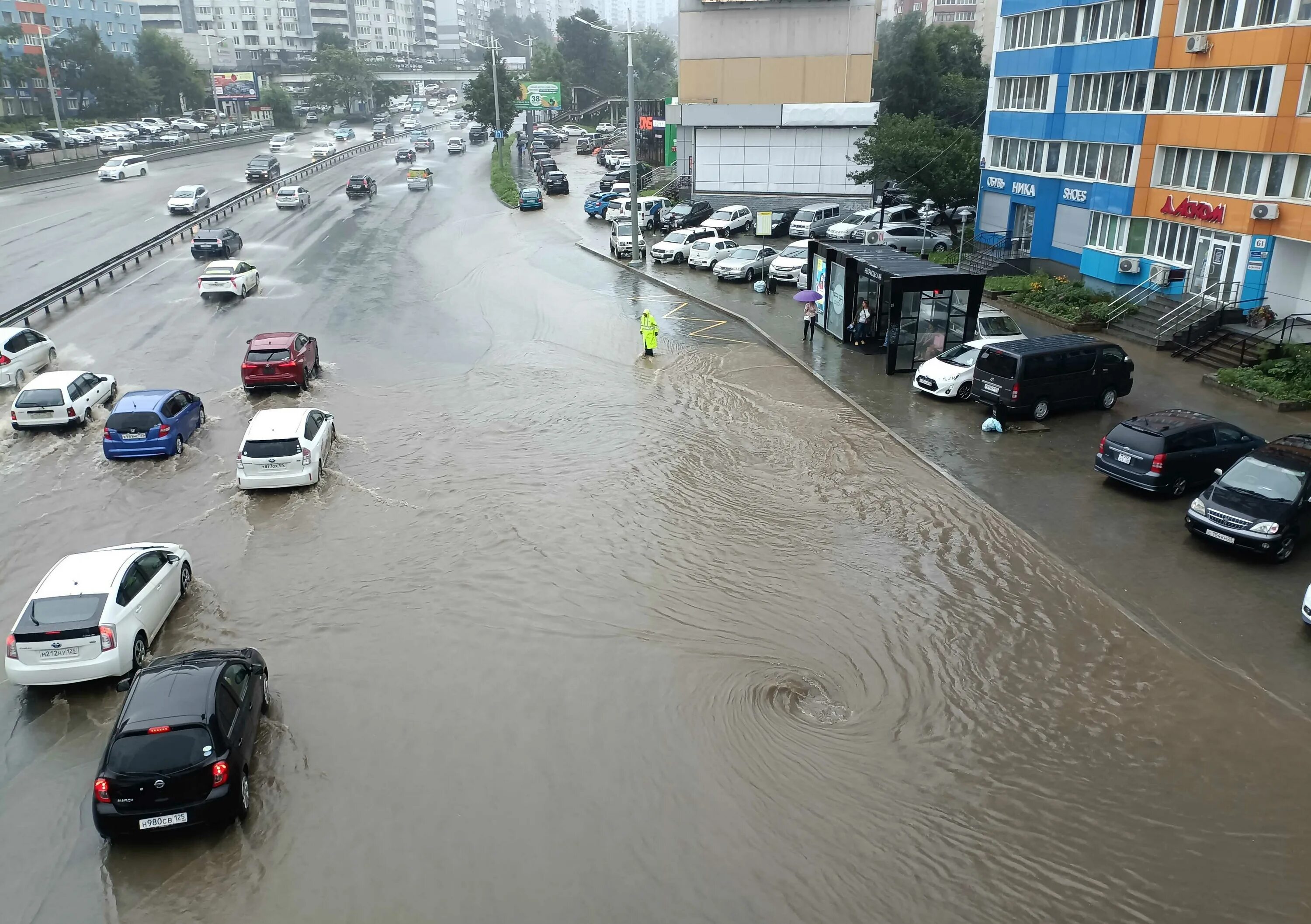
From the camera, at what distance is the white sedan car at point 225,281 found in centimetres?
3366

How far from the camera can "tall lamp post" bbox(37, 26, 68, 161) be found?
6562 cm

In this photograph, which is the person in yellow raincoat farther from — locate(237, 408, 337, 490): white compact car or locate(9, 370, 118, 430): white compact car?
locate(9, 370, 118, 430): white compact car

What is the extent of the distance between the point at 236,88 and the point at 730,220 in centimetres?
10131

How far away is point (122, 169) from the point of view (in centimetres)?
6469

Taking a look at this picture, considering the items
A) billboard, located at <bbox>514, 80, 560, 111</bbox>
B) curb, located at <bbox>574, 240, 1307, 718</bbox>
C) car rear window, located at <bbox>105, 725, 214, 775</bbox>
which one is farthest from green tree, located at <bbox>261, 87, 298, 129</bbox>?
car rear window, located at <bbox>105, 725, 214, 775</bbox>

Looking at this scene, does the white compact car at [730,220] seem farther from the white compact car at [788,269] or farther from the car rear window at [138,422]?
the car rear window at [138,422]

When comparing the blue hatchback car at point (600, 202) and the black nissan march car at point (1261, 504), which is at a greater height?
the blue hatchback car at point (600, 202)

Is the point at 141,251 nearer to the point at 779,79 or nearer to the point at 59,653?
the point at 779,79

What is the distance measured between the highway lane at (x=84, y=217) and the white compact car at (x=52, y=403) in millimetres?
13142

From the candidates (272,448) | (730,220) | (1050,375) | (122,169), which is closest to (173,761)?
(272,448)

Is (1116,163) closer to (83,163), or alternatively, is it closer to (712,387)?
(712,387)

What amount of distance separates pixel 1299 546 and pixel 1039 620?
5530 millimetres

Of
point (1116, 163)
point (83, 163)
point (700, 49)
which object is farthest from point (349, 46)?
point (1116, 163)

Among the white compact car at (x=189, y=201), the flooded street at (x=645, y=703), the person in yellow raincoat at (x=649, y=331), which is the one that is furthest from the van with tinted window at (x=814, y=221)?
the white compact car at (x=189, y=201)
